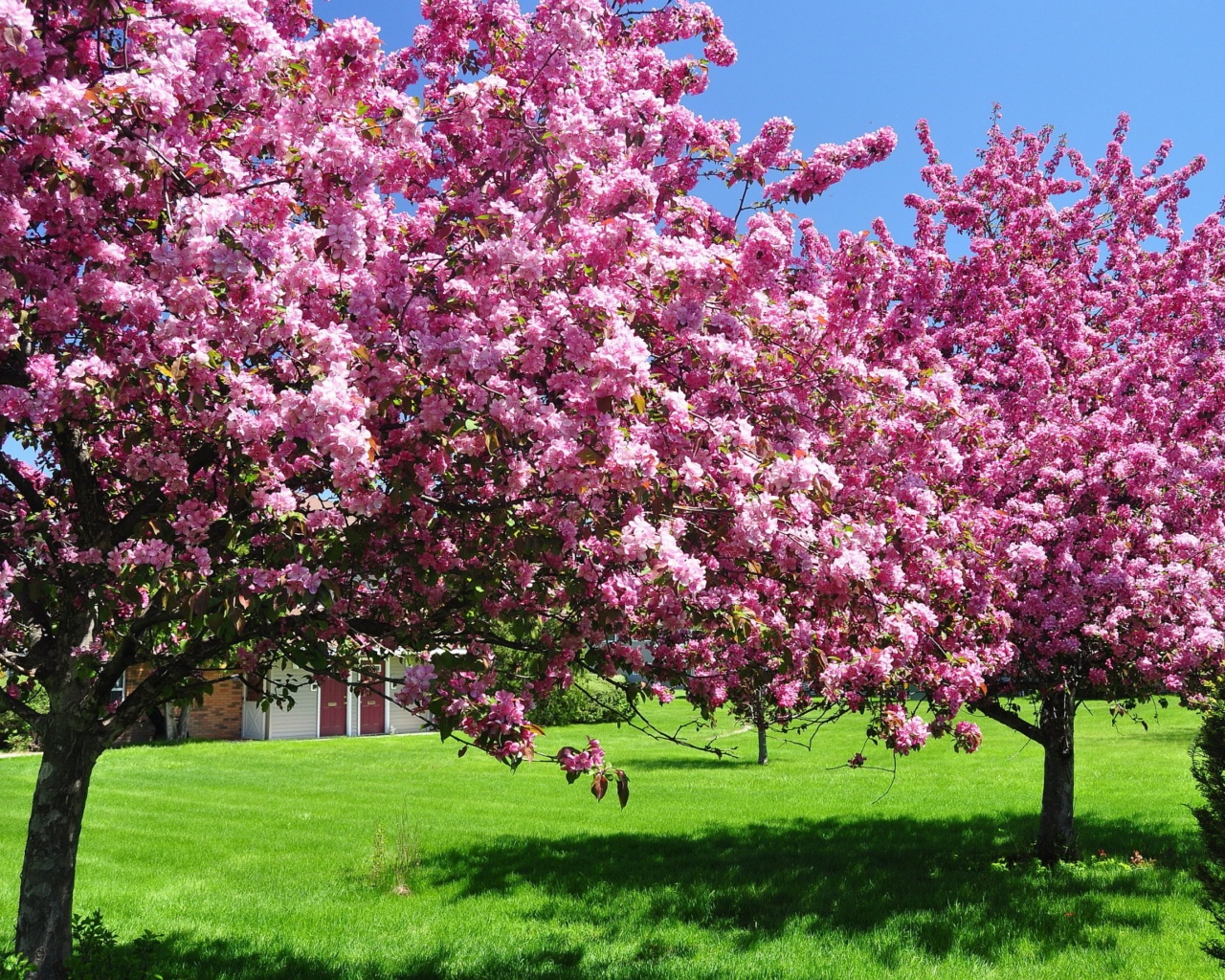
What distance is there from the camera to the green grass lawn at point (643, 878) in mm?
8398

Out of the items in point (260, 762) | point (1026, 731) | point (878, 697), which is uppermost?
point (878, 697)

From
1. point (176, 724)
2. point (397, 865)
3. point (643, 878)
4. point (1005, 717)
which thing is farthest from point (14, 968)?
point (176, 724)

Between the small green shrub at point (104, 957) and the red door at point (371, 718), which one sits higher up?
the small green shrub at point (104, 957)

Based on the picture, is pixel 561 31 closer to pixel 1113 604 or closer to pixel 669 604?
pixel 669 604

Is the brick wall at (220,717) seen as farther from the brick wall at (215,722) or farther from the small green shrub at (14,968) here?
the small green shrub at (14,968)

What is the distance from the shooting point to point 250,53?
472 centimetres

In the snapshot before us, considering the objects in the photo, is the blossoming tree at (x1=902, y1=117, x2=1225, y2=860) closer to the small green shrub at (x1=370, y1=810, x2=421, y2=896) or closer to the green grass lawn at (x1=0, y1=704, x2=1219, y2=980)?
the green grass lawn at (x1=0, y1=704, x2=1219, y2=980)

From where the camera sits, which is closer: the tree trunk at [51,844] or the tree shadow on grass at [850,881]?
the tree trunk at [51,844]

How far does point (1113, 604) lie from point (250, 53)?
8.67 meters

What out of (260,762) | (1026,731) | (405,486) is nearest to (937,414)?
(405,486)

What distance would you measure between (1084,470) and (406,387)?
774 cm

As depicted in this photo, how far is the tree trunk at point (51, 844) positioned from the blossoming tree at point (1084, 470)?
6.87 m

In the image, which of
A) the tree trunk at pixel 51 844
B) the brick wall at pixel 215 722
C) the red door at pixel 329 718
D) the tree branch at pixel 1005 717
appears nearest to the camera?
the tree trunk at pixel 51 844

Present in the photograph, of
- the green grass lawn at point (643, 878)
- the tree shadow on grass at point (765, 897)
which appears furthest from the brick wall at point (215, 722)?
the tree shadow on grass at point (765, 897)
